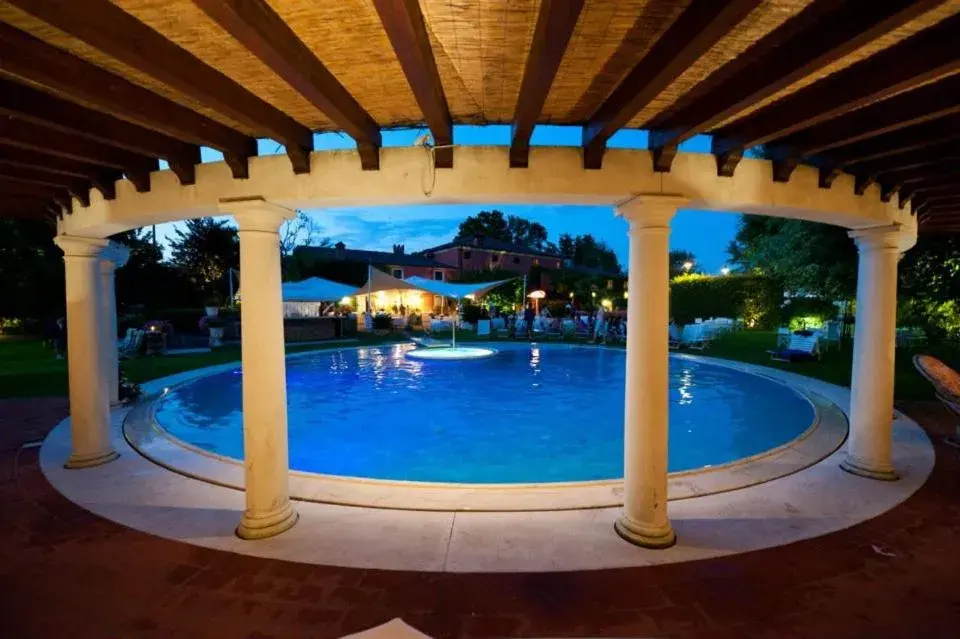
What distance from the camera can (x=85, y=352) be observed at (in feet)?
18.5

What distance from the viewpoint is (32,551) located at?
386 centimetres

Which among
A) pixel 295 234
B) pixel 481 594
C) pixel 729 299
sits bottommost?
pixel 481 594

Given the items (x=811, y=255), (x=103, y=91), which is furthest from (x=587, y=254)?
(x=103, y=91)

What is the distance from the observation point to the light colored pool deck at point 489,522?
12.5 ft

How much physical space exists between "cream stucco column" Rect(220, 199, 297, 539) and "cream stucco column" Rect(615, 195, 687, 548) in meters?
3.06

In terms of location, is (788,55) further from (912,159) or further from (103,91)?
(103,91)

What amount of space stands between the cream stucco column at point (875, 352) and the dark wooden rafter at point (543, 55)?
14.5 feet

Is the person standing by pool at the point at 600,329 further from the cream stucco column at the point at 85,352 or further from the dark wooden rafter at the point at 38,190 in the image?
the dark wooden rafter at the point at 38,190

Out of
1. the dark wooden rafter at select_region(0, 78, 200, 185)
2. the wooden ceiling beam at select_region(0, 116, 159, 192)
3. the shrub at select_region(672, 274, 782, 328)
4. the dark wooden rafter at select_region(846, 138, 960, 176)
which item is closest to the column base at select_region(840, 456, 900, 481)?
the dark wooden rafter at select_region(846, 138, 960, 176)

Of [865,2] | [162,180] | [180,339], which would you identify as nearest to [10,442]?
[162,180]

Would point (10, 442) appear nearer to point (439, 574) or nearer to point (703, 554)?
point (439, 574)

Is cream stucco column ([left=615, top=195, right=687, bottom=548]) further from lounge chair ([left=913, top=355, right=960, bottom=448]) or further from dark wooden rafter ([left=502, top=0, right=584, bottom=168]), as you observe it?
lounge chair ([left=913, top=355, right=960, bottom=448])

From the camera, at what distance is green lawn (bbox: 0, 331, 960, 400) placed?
1068cm

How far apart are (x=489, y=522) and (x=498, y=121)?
3520 mm
